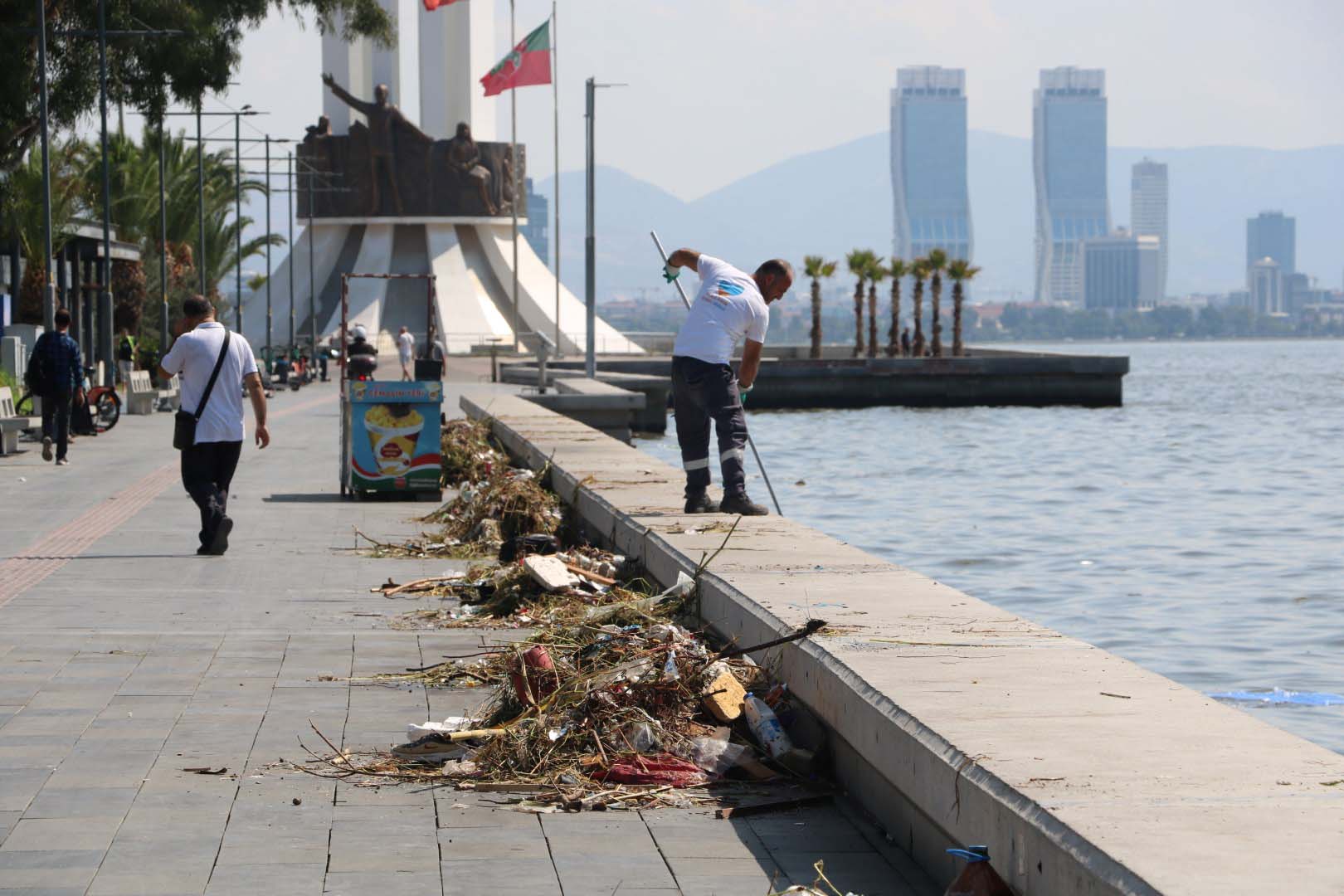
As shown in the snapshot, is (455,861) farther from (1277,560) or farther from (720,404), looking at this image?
(1277,560)

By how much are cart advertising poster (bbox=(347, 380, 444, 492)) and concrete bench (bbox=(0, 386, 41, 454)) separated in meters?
7.93

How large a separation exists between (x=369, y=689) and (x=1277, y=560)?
13394 mm

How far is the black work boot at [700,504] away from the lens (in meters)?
11.0

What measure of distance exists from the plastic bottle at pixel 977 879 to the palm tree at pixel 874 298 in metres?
78.8

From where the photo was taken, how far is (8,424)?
23.1m

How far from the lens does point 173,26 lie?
125ft

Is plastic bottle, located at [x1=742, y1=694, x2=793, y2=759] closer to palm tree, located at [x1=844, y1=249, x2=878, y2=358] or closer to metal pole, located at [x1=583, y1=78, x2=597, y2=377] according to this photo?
metal pole, located at [x1=583, y1=78, x2=597, y2=377]

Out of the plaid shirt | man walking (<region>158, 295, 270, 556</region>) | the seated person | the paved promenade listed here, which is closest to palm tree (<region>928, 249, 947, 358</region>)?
the plaid shirt

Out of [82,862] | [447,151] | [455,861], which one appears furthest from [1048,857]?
[447,151]

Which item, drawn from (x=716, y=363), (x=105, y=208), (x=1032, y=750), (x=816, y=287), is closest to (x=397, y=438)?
(x=716, y=363)

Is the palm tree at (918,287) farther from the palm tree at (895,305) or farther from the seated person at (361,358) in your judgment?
the seated person at (361,358)

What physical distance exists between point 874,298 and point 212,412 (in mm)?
72724

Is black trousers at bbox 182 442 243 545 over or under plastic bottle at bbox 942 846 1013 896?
over

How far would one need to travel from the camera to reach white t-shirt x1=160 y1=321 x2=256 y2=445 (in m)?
12.6
